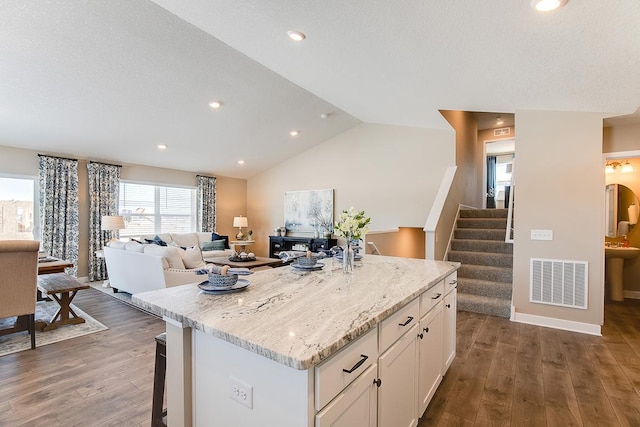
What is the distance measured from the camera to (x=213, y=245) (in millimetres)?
7176

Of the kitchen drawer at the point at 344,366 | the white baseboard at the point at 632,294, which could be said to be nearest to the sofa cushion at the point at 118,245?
the kitchen drawer at the point at 344,366

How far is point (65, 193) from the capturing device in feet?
18.9

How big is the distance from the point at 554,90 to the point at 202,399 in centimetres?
388

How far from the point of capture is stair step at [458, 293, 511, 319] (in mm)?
3989

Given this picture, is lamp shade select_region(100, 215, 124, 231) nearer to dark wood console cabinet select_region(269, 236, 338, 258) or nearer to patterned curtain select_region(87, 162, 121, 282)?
patterned curtain select_region(87, 162, 121, 282)

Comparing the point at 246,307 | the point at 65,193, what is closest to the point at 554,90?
the point at 246,307

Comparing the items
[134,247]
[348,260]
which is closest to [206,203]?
[134,247]

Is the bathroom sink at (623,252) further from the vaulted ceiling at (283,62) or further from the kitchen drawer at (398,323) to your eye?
the kitchen drawer at (398,323)

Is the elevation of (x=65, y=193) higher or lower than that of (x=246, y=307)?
higher

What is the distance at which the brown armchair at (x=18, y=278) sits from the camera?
2867 millimetres

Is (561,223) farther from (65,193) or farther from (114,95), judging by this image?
(65,193)

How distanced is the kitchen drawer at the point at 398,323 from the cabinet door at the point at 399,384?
0.03m

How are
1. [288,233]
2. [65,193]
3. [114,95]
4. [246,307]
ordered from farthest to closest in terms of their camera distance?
[288,233] → [65,193] → [114,95] → [246,307]

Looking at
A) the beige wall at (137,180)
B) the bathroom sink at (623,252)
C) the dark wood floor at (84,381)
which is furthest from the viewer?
the beige wall at (137,180)
